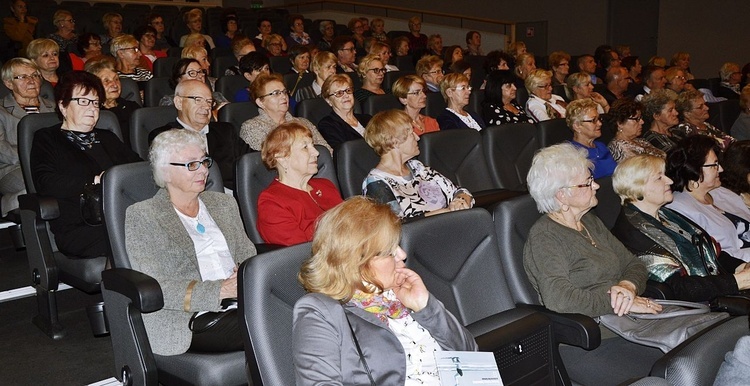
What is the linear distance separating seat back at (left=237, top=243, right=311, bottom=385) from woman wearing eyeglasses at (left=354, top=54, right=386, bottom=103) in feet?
11.7

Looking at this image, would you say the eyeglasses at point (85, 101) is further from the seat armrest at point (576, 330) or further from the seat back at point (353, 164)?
the seat armrest at point (576, 330)

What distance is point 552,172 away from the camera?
2.65m

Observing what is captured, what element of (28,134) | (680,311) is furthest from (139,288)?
(680,311)

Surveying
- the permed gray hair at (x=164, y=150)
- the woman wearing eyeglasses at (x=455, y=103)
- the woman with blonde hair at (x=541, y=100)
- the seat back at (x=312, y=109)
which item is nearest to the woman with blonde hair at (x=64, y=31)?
the seat back at (x=312, y=109)

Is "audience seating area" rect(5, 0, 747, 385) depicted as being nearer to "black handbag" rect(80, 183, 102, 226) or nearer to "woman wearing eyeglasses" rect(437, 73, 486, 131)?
"black handbag" rect(80, 183, 102, 226)

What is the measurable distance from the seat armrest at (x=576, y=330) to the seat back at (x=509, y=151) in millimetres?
1924

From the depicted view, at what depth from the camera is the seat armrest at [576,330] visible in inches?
85.2

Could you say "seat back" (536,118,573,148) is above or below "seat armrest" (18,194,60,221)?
below

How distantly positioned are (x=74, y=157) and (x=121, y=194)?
81 cm

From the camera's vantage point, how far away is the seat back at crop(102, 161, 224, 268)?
98.3 inches

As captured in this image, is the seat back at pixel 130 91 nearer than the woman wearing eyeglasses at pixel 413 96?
No

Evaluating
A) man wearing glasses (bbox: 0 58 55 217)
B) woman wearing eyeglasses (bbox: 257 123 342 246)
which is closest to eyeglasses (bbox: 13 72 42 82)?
man wearing glasses (bbox: 0 58 55 217)

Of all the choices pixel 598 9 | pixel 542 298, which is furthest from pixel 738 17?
pixel 542 298

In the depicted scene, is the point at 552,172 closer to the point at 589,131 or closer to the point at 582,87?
the point at 589,131
